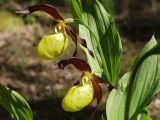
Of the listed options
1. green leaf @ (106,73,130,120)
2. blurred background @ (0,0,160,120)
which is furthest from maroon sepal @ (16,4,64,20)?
blurred background @ (0,0,160,120)

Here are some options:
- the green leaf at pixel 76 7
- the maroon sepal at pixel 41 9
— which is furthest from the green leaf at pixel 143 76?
the maroon sepal at pixel 41 9

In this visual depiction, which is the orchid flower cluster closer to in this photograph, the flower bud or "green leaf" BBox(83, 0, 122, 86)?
the flower bud

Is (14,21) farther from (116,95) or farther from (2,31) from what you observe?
(116,95)

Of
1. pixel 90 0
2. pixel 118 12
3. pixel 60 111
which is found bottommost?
pixel 60 111

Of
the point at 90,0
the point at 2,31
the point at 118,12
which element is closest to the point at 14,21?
the point at 2,31

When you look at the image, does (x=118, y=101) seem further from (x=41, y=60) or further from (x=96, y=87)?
(x=41, y=60)

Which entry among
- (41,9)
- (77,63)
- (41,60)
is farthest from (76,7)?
(41,60)
